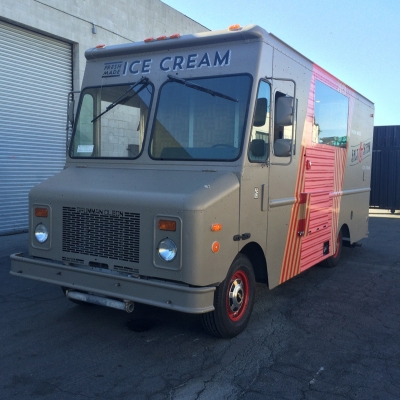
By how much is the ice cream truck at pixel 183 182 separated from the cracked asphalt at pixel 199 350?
1.43 feet

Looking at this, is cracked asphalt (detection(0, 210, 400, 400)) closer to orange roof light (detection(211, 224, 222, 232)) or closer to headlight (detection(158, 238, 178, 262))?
headlight (detection(158, 238, 178, 262))

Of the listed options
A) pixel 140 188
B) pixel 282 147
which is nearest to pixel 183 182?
pixel 140 188

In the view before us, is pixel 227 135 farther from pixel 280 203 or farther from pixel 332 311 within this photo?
pixel 332 311

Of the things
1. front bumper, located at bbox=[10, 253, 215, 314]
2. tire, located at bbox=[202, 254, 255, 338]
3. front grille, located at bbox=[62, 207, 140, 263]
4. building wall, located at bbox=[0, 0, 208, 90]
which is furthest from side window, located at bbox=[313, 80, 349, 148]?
building wall, located at bbox=[0, 0, 208, 90]

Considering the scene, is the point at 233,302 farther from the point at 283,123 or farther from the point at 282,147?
the point at 283,123

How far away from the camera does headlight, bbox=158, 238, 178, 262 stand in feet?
14.0

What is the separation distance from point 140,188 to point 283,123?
1.71 metres

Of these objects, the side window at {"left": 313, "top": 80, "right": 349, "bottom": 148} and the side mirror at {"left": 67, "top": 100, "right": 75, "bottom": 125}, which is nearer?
the side mirror at {"left": 67, "top": 100, "right": 75, "bottom": 125}

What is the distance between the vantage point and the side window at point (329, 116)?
21.7 feet

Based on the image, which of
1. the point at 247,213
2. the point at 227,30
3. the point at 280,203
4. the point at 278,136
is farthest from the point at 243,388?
the point at 227,30

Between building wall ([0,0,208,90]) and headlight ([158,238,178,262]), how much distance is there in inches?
325

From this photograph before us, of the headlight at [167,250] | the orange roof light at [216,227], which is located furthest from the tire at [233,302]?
the headlight at [167,250]

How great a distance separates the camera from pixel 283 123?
512 centimetres

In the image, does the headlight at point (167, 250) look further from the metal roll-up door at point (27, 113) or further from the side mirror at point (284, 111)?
the metal roll-up door at point (27, 113)
